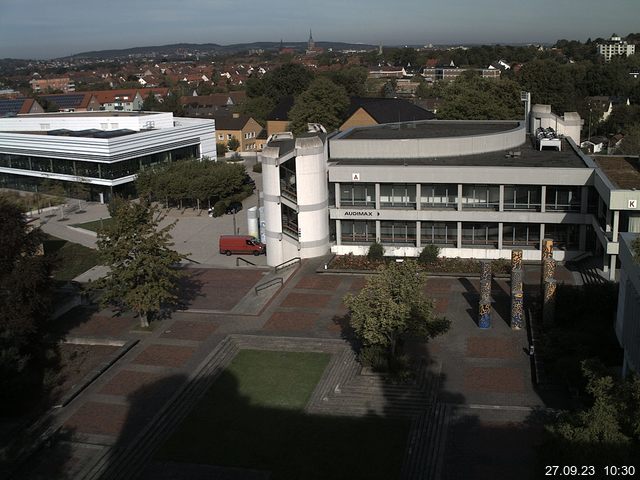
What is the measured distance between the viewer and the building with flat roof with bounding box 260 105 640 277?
3734cm

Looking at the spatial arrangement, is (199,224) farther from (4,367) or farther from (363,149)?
(4,367)

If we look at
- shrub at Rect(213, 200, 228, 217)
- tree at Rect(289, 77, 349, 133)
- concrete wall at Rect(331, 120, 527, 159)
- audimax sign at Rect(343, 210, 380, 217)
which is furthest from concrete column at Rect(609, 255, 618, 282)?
tree at Rect(289, 77, 349, 133)

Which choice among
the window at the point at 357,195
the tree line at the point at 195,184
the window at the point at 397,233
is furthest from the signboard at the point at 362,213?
the tree line at the point at 195,184

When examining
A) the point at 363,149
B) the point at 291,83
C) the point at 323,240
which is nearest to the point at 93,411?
the point at 323,240

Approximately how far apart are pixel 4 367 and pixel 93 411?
3304 mm

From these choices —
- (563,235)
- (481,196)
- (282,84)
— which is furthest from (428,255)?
(282,84)

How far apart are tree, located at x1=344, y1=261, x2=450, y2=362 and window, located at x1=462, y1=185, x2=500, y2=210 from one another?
1413cm

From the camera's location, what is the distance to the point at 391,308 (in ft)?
80.2

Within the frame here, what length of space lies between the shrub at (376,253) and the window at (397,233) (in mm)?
1546

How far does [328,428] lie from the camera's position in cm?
2208

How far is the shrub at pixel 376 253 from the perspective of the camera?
3862 cm

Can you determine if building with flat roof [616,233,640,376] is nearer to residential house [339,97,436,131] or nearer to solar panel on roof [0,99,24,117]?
residential house [339,97,436,131]

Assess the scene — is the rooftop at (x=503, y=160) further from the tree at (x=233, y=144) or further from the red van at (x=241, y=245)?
the tree at (x=233, y=144)

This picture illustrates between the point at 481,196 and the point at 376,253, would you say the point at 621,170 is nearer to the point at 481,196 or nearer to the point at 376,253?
the point at 481,196
